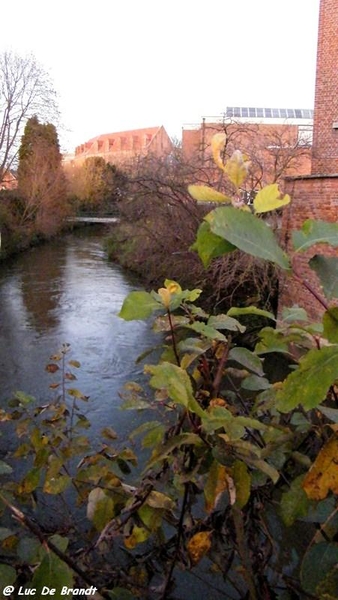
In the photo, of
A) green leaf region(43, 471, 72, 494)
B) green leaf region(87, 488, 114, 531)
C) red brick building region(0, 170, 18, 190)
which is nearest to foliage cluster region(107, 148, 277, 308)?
green leaf region(43, 471, 72, 494)

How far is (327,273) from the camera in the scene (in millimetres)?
719

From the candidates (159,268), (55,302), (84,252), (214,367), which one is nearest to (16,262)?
(84,252)

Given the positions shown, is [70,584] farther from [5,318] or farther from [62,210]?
[62,210]

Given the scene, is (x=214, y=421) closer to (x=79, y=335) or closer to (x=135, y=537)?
(x=135, y=537)

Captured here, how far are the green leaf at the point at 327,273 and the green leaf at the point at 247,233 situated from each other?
0.28ft

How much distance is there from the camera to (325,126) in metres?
12.3

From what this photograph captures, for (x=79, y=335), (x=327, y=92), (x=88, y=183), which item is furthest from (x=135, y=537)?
(x=88, y=183)

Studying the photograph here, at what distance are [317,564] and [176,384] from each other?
0.33 m

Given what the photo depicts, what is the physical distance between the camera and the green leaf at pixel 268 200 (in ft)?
2.24

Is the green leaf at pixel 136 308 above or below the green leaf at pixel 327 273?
below

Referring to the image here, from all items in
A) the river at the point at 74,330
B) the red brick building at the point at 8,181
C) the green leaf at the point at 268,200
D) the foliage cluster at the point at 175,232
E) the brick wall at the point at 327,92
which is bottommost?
the river at the point at 74,330

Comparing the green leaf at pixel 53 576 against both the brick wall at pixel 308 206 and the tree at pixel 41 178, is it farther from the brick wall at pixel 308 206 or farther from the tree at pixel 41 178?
the tree at pixel 41 178

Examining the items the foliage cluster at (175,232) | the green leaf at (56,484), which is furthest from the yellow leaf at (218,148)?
the foliage cluster at (175,232)

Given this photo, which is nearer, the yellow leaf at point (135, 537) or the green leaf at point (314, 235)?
the green leaf at point (314, 235)
